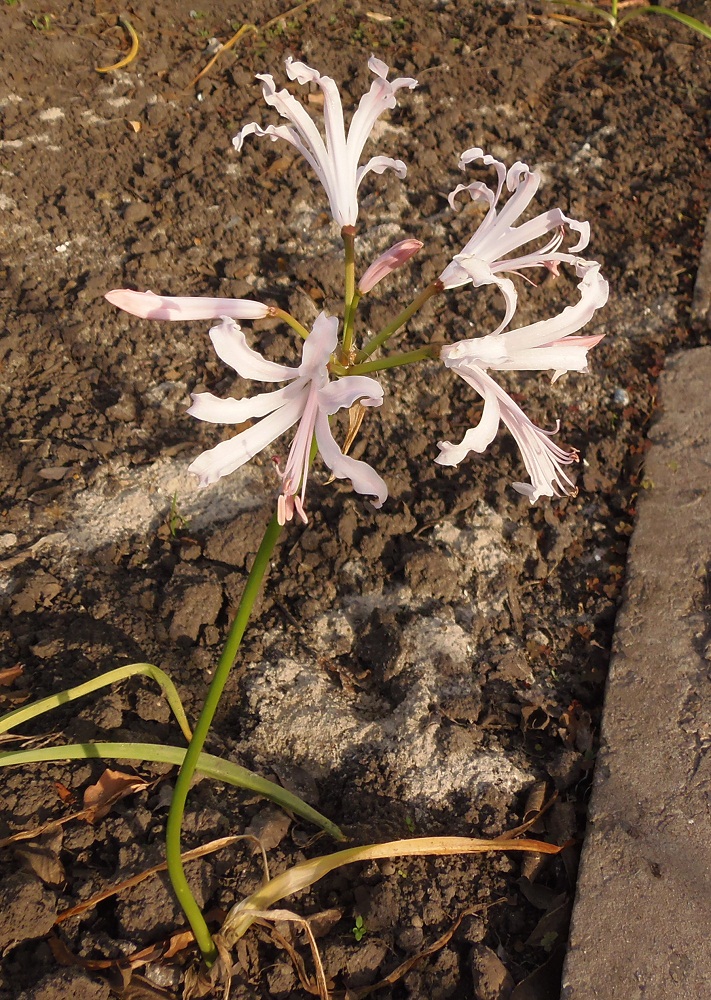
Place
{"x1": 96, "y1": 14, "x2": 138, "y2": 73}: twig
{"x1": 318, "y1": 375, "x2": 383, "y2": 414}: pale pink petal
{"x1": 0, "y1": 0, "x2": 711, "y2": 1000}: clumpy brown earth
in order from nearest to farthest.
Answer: {"x1": 318, "y1": 375, "x2": 383, "y2": 414}: pale pink petal < {"x1": 0, "y1": 0, "x2": 711, "y2": 1000}: clumpy brown earth < {"x1": 96, "y1": 14, "x2": 138, "y2": 73}: twig

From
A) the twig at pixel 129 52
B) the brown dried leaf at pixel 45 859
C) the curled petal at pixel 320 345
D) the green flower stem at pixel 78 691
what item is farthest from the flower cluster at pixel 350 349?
the twig at pixel 129 52

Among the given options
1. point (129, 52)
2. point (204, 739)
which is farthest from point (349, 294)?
point (129, 52)

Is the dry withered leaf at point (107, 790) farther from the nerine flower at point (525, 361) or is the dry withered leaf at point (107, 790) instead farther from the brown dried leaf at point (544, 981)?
the nerine flower at point (525, 361)

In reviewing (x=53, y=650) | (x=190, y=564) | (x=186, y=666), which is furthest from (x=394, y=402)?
(x=53, y=650)

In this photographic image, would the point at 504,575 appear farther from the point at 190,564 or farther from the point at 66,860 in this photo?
the point at 66,860

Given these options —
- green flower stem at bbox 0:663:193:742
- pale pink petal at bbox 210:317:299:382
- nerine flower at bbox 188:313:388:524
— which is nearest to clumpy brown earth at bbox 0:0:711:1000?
green flower stem at bbox 0:663:193:742

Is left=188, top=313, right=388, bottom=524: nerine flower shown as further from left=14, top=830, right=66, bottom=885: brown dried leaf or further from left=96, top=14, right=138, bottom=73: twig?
left=96, top=14, right=138, bottom=73: twig
